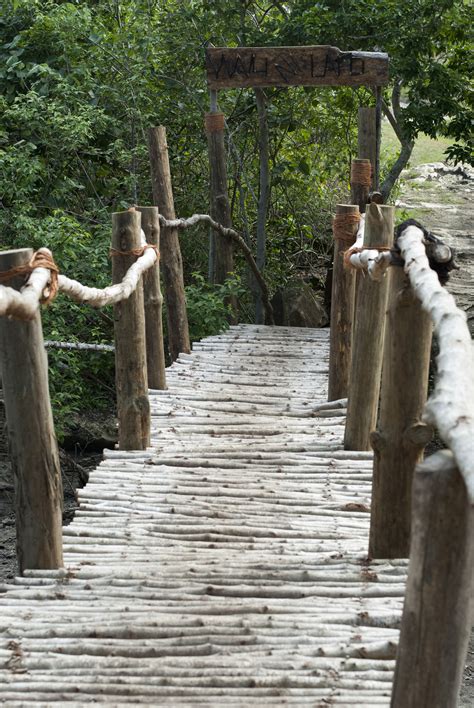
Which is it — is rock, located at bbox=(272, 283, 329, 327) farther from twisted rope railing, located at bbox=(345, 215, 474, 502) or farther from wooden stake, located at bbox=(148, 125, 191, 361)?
twisted rope railing, located at bbox=(345, 215, 474, 502)

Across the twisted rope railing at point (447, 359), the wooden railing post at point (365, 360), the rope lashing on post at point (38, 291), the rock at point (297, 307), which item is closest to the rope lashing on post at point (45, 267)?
the rope lashing on post at point (38, 291)

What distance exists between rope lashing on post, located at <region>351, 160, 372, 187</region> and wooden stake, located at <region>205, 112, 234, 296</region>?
2.17 meters

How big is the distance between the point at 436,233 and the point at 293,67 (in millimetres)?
4929

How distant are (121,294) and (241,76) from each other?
3.81m

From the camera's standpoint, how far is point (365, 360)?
418 cm

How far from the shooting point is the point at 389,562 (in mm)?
2990

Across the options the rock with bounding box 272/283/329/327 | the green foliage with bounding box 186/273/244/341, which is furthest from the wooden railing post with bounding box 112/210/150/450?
the rock with bounding box 272/283/329/327

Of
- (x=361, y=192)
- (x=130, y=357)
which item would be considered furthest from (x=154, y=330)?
(x=361, y=192)

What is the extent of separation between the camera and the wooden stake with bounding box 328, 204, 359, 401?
5312mm

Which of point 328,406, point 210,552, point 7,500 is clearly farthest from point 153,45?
point 210,552

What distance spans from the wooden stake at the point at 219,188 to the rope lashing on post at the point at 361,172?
2175 mm

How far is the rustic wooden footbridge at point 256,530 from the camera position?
64.3 inches

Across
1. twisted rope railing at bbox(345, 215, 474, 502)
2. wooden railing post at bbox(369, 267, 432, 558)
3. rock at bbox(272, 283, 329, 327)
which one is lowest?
rock at bbox(272, 283, 329, 327)

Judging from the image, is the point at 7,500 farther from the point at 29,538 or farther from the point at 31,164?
the point at 29,538
